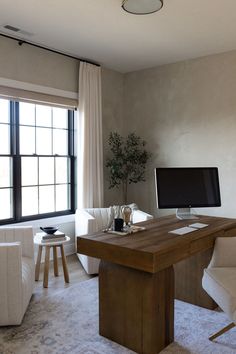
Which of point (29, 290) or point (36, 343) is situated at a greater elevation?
point (29, 290)

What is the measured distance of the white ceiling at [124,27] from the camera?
3.09 m

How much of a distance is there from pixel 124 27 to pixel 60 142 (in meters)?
1.88

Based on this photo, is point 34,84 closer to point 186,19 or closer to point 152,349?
point 186,19

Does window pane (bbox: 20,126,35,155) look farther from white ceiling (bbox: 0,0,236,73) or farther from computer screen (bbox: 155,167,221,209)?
computer screen (bbox: 155,167,221,209)

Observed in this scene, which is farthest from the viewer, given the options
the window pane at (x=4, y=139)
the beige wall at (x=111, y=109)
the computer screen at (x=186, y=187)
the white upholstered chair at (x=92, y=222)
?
the beige wall at (x=111, y=109)

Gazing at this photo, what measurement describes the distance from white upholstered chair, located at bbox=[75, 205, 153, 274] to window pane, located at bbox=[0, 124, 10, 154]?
1.24 metres

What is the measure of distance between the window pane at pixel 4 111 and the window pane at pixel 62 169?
0.94m

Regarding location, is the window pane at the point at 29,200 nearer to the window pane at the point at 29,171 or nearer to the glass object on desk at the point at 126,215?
the window pane at the point at 29,171

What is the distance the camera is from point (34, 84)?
4156 mm

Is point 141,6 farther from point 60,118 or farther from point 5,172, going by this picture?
point 5,172

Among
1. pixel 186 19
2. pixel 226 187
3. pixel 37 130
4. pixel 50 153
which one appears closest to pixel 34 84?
pixel 37 130

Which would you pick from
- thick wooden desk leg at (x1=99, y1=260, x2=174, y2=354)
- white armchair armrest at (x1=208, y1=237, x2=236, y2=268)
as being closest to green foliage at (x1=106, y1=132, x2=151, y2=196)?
white armchair armrest at (x1=208, y1=237, x2=236, y2=268)

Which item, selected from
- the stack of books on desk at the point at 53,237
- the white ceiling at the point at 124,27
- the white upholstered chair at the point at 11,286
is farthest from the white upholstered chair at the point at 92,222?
the white ceiling at the point at 124,27

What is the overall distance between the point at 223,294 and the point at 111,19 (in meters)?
2.81
